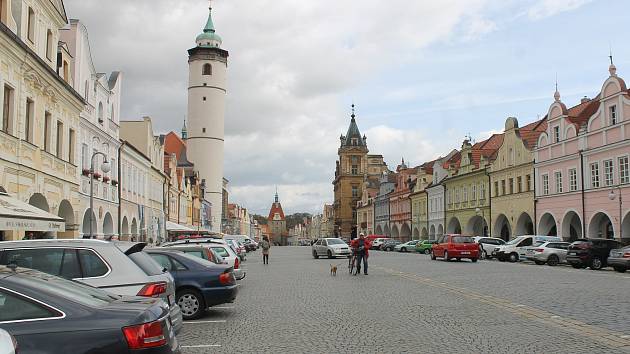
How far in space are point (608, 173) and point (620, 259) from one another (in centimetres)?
1509

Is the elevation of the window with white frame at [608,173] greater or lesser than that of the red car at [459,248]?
greater

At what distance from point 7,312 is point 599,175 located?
143 ft

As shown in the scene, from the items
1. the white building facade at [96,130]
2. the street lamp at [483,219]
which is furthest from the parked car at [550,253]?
the white building facade at [96,130]

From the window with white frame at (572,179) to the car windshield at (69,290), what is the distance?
4490cm

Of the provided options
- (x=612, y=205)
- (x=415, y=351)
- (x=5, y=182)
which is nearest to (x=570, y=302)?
(x=415, y=351)

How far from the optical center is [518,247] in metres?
41.0

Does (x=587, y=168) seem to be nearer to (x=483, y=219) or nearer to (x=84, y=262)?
(x=483, y=219)

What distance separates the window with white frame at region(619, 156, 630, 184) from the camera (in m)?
40.3

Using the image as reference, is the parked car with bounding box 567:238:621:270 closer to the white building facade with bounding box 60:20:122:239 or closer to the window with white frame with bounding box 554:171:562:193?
the window with white frame with bounding box 554:171:562:193

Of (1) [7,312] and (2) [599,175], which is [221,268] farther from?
(2) [599,175]

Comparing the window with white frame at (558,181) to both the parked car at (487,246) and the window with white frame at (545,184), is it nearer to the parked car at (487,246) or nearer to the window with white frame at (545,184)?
the window with white frame at (545,184)

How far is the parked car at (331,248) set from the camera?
155 feet

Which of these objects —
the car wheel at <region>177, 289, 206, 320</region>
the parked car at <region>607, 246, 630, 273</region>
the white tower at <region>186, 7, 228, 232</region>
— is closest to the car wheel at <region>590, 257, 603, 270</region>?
the parked car at <region>607, 246, 630, 273</region>

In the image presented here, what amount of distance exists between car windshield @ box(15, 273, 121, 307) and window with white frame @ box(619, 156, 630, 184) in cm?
3993
